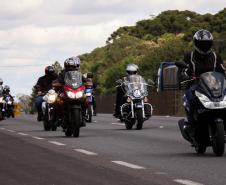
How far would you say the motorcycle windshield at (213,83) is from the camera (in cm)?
1358

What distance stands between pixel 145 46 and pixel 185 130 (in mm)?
115263

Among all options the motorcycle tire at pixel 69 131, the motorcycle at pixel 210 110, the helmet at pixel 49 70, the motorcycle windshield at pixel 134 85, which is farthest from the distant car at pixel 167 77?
the motorcycle at pixel 210 110

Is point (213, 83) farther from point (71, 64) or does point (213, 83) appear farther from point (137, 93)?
point (137, 93)

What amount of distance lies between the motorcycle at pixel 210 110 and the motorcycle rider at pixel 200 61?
0.18 meters

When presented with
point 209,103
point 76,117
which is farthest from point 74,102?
point 209,103

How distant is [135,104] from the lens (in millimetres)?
25016

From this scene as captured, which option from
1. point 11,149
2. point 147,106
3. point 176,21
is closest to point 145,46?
point 176,21

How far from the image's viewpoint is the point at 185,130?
1438 cm

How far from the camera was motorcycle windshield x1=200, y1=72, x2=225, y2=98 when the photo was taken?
44.5 feet

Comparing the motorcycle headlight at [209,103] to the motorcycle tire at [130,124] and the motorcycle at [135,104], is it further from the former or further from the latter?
the motorcycle tire at [130,124]

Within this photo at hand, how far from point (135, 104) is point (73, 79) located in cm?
441

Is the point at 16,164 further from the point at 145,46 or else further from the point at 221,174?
the point at 145,46

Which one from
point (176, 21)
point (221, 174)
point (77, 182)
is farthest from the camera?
point (176, 21)

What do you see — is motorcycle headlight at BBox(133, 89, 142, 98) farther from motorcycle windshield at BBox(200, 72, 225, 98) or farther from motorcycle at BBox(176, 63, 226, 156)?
motorcycle windshield at BBox(200, 72, 225, 98)
